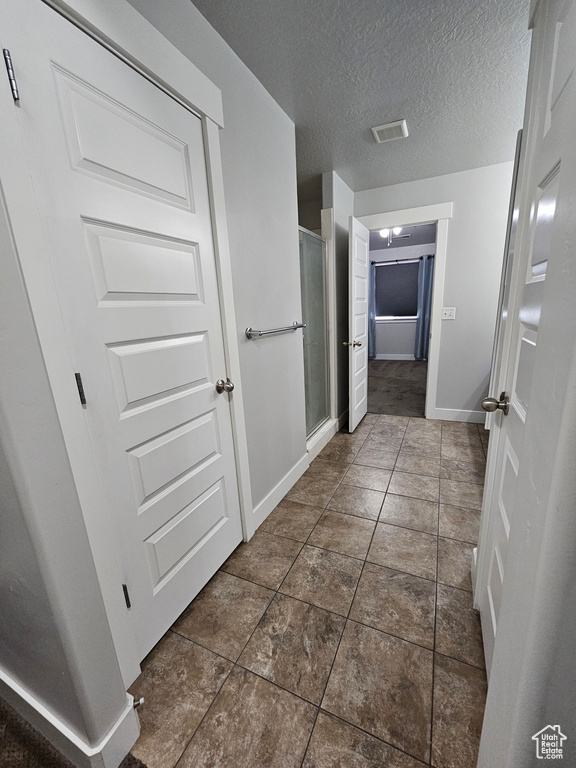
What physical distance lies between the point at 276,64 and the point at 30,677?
2575 millimetres

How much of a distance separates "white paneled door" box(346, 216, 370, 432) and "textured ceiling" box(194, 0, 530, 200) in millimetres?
694

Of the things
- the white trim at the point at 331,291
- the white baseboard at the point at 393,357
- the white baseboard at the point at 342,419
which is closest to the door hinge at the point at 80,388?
the white trim at the point at 331,291

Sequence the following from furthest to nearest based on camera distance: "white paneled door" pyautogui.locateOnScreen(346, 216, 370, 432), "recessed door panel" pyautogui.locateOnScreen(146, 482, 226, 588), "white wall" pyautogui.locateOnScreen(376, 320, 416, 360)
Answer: "white wall" pyautogui.locateOnScreen(376, 320, 416, 360) < "white paneled door" pyautogui.locateOnScreen(346, 216, 370, 432) < "recessed door panel" pyautogui.locateOnScreen(146, 482, 226, 588)

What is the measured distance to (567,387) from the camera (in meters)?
0.39

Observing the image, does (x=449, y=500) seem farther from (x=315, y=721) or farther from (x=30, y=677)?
(x=30, y=677)

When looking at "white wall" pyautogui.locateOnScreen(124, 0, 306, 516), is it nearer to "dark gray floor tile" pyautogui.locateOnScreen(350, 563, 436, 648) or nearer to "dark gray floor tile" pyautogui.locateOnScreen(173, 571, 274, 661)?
"dark gray floor tile" pyautogui.locateOnScreen(173, 571, 274, 661)

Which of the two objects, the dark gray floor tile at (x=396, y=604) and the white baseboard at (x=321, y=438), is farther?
the white baseboard at (x=321, y=438)

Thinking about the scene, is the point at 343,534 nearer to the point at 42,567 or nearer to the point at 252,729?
the point at 252,729

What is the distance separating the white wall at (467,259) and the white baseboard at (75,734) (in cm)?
331

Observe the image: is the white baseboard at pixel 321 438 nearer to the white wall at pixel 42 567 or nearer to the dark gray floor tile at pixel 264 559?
the dark gray floor tile at pixel 264 559

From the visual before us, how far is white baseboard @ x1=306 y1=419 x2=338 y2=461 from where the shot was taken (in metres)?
2.51

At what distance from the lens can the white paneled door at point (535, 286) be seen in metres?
0.46

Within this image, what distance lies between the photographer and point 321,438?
2.69 meters

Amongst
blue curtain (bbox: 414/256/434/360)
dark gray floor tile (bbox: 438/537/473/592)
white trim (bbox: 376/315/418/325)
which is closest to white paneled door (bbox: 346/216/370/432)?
dark gray floor tile (bbox: 438/537/473/592)
